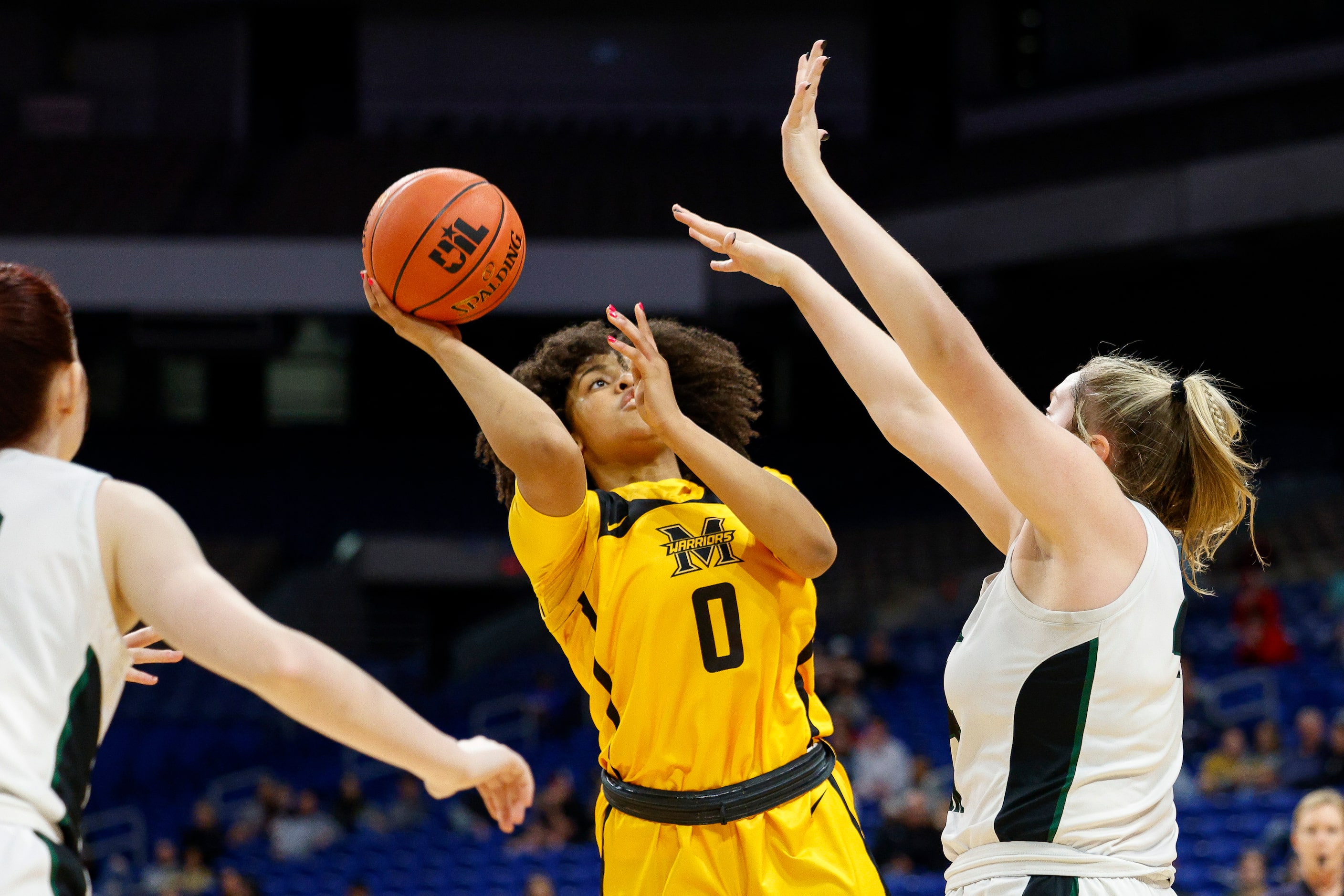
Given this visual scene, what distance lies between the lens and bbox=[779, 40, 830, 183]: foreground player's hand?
222 centimetres

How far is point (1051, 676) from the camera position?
2.07 meters

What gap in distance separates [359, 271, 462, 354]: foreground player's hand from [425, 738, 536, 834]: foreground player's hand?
1.00 m

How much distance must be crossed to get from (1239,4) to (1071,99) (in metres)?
2.33

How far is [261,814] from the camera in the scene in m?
11.4

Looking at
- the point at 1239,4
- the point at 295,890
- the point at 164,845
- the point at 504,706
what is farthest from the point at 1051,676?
the point at 1239,4

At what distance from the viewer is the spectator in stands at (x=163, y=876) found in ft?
33.9

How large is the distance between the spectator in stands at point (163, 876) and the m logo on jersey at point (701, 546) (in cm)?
882

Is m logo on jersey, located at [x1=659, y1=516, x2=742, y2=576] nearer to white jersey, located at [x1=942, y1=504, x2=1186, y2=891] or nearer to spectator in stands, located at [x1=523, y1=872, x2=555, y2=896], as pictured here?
white jersey, located at [x1=942, y1=504, x2=1186, y2=891]

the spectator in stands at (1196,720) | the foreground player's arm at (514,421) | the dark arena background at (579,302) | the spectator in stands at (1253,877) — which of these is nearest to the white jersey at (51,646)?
the foreground player's arm at (514,421)

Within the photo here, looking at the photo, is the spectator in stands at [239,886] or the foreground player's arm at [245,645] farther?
the spectator in stands at [239,886]

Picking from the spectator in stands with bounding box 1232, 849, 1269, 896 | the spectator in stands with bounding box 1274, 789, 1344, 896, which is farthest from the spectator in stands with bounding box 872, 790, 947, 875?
the spectator in stands with bounding box 1274, 789, 1344, 896

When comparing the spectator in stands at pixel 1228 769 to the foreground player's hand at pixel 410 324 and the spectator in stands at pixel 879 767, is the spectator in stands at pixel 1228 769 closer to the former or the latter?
the spectator in stands at pixel 879 767

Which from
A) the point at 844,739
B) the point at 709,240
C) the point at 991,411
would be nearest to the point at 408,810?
the point at 844,739

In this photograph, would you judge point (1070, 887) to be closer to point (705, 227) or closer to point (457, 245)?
point (705, 227)
